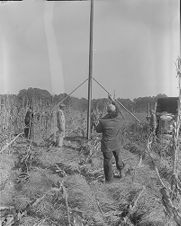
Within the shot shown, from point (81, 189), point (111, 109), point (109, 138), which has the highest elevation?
point (111, 109)

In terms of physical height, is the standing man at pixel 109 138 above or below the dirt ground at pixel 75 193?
above

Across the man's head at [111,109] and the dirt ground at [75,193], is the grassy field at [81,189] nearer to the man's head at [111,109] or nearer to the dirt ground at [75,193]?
the dirt ground at [75,193]

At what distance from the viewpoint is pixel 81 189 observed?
399 cm

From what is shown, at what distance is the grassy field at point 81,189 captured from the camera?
317 cm

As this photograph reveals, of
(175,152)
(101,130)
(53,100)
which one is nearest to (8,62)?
(175,152)

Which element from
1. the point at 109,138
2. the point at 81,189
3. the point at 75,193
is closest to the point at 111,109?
the point at 109,138

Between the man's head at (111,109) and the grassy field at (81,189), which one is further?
the man's head at (111,109)

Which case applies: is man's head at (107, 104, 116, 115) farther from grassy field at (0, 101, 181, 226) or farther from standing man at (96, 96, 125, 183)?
grassy field at (0, 101, 181, 226)

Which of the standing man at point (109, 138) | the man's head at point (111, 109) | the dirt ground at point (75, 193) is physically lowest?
the dirt ground at point (75, 193)

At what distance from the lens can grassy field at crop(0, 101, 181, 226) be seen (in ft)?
10.4

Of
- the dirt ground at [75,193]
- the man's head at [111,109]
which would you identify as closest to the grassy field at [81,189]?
the dirt ground at [75,193]

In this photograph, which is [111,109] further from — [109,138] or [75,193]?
[75,193]

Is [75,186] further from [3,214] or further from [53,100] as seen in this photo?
[53,100]

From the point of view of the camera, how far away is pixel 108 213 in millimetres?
3367
